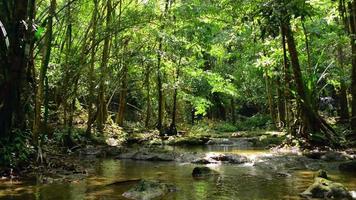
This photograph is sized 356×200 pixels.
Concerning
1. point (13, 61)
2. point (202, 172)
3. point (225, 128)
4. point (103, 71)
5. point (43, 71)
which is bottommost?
point (202, 172)

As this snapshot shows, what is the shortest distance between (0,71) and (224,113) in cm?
2795

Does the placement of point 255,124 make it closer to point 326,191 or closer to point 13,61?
point 13,61

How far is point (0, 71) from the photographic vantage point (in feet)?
31.6

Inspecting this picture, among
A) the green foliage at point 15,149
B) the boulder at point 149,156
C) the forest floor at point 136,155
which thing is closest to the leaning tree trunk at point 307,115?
the forest floor at point 136,155

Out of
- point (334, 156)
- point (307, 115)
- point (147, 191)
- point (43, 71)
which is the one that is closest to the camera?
point (147, 191)

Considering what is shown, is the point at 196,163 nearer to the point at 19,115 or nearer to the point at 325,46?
the point at 19,115

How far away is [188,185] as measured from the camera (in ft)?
26.6

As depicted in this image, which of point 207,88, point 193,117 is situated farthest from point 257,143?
point 193,117

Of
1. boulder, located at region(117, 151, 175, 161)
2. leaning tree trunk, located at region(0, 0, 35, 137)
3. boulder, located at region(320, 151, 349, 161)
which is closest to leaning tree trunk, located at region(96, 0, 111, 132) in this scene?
boulder, located at region(117, 151, 175, 161)

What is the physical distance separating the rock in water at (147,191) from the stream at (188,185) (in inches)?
5.9

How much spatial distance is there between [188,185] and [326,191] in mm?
2450

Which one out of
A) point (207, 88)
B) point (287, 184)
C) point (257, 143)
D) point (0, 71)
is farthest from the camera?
point (207, 88)

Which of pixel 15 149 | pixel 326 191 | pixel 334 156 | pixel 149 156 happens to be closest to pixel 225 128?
pixel 149 156

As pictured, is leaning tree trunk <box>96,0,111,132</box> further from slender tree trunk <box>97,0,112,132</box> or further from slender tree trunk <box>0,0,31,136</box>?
slender tree trunk <box>0,0,31,136</box>
